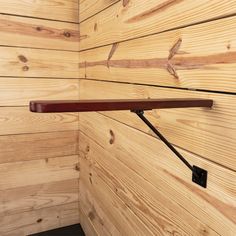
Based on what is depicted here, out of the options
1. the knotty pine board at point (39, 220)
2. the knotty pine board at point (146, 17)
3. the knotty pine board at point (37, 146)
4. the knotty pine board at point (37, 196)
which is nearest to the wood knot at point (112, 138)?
the knotty pine board at point (146, 17)

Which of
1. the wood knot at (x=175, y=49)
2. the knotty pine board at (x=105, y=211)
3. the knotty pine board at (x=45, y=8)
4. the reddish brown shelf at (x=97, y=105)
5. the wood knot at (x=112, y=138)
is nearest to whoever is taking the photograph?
the reddish brown shelf at (x=97, y=105)

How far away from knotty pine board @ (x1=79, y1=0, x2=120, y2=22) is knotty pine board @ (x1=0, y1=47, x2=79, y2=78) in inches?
9.3

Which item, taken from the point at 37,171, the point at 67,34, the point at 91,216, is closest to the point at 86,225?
the point at 91,216

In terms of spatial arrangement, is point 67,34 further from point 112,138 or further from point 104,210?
point 104,210

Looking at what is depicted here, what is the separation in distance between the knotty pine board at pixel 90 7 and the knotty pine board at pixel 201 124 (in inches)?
19.3

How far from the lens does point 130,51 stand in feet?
3.44

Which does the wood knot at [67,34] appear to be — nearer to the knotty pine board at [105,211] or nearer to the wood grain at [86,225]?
the knotty pine board at [105,211]

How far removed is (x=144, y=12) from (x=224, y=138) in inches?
20.7

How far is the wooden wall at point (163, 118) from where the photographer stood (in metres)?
0.67

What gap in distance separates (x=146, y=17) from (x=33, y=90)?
895 mm

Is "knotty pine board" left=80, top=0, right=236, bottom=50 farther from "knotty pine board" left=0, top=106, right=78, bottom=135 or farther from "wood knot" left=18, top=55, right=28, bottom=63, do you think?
"knotty pine board" left=0, top=106, right=78, bottom=135

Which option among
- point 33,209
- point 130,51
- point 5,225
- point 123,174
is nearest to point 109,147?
point 123,174

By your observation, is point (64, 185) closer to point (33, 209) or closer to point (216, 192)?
point (33, 209)

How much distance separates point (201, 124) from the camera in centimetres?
73
